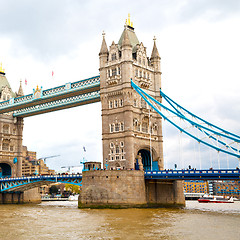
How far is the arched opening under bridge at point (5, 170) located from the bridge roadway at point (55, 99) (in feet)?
40.2

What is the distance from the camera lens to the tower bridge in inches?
2191

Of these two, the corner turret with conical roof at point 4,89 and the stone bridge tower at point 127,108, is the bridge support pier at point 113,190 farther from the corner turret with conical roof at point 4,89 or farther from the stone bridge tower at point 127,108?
the corner turret with conical roof at point 4,89

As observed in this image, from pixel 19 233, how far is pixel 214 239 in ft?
51.7

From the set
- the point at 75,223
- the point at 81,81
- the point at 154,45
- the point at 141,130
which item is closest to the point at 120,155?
the point at 141,130

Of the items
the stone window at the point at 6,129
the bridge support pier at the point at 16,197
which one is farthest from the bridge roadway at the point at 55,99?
the bridge support pier at the point at 16,197

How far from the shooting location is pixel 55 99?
262 ft

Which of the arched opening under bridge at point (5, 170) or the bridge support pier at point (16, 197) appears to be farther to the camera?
the arched opening under bridge at point (5, 170)

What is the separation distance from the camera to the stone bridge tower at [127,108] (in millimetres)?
64188

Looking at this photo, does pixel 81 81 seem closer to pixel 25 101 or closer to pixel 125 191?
pixel 25 101

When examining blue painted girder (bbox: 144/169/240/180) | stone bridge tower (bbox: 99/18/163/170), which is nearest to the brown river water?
blue painted girder (bbox: 144/169/240/180)

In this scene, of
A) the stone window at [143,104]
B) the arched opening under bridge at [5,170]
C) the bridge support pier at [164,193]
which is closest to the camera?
the bridge support pier at [164,193]

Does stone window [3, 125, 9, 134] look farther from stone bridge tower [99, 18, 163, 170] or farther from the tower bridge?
stone bridge tower [99, 18, 163, 170]

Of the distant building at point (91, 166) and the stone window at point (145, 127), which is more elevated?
the stone window at point (145, 127)

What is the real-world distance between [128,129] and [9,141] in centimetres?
3804
